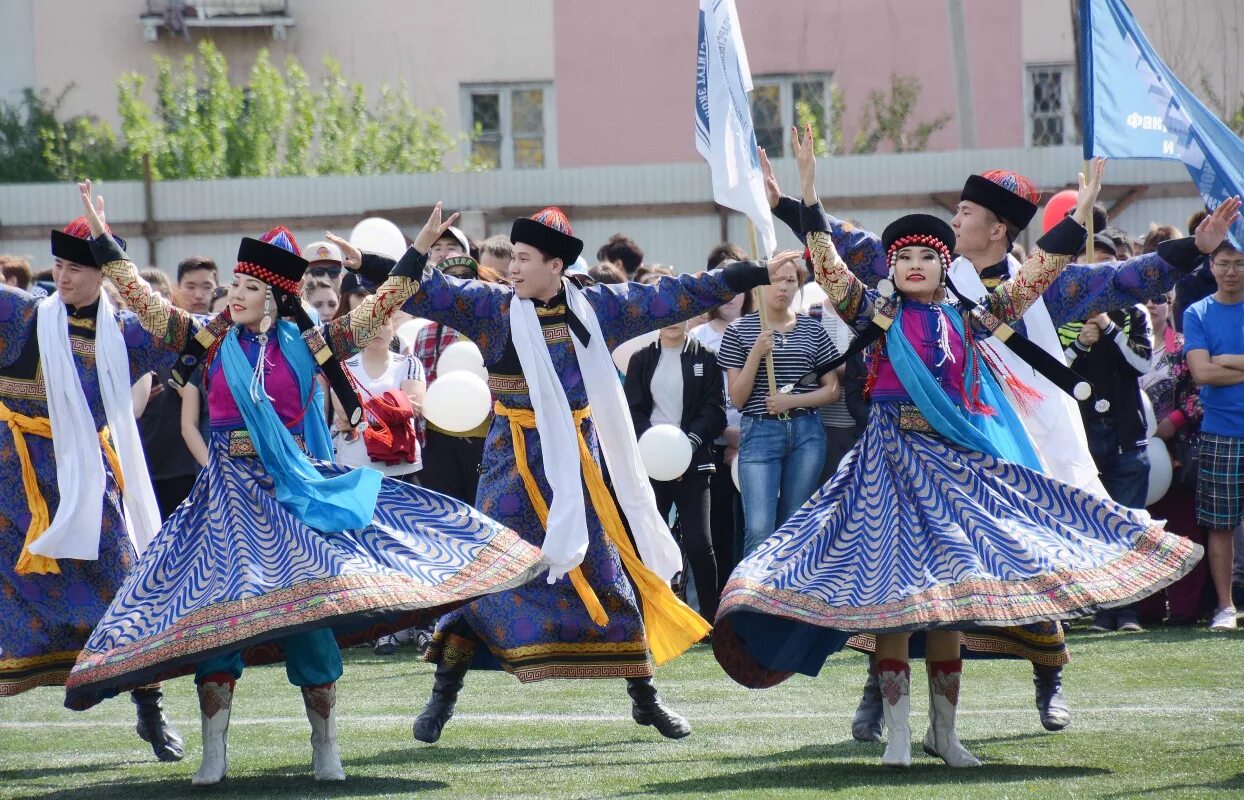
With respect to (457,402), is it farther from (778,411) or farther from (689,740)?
(689,740)

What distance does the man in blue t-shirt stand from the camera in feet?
28.5

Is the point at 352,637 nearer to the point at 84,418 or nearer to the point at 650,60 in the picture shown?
the point at 84,418

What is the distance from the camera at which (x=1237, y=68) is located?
63.0 ft

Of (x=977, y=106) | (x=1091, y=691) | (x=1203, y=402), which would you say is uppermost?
(x=977, y=106)

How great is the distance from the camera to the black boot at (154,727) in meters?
6.29

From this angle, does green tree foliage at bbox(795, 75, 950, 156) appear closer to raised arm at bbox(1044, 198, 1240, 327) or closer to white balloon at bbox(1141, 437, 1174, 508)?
white balloon at bbox(1141, 437, 1174, 508)

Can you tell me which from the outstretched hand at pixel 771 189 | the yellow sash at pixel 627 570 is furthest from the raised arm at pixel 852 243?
the yellow sash at pixel 627 570

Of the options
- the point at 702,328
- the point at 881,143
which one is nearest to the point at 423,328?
the point at 702,328

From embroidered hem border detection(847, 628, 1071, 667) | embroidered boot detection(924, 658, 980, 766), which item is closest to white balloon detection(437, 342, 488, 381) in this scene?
embroidered hem border detection(847, 628, 1071, 667)

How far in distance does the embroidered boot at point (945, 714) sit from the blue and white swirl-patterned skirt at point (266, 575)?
132cm

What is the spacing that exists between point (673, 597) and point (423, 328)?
11.0 ft

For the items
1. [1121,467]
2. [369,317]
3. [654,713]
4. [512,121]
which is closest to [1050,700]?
[654,713]

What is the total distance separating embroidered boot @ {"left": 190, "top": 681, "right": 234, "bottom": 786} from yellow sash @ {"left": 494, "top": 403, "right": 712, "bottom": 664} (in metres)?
1.33

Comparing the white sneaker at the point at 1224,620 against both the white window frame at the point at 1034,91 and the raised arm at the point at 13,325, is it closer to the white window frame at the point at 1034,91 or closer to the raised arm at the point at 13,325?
the raised arm at the point at 13,325
